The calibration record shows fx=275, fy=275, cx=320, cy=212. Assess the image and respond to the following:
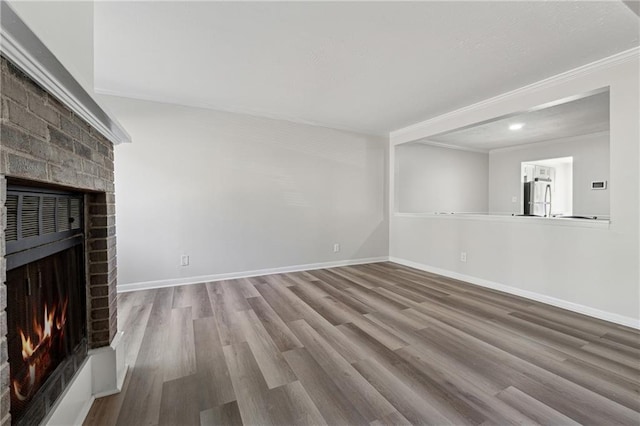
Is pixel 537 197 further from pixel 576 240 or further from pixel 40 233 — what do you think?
pixel 40 233

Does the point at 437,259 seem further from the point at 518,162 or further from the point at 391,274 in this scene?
the point at 518,162

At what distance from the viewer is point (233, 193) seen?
375 centimetres

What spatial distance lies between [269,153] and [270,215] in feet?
2.94

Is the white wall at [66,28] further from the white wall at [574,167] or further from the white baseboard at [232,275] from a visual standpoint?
the white wall at [574,167]

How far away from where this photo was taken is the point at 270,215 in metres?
3.99

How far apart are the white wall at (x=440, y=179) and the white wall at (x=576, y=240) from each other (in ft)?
4.31

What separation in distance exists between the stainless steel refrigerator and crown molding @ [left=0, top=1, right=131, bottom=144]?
6.98m

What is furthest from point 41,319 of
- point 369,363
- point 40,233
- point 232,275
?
point 232,275

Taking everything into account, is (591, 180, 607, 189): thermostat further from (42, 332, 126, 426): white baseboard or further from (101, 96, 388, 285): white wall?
(42, 332, 126, 426): white baseboard

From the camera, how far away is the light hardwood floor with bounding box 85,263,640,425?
1360mm

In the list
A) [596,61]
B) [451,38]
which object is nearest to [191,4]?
[451,38]

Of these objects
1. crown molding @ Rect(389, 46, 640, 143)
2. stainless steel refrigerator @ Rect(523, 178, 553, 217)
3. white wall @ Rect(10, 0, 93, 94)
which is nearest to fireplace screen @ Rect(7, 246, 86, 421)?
white wall @ Rect(10, 0, 93, 94)

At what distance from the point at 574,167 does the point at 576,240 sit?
3373mm

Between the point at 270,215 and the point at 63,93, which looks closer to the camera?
the point at 63,93
